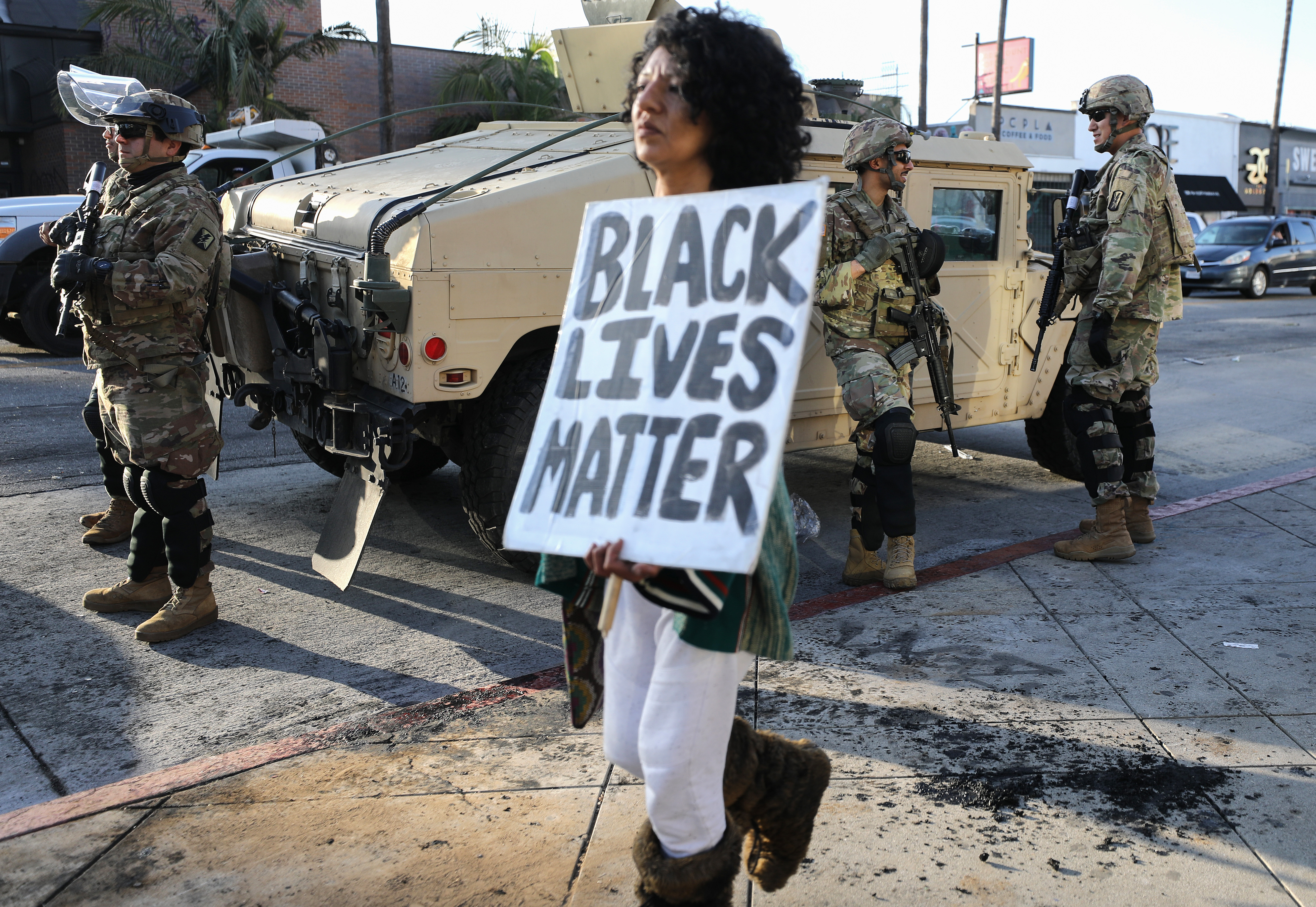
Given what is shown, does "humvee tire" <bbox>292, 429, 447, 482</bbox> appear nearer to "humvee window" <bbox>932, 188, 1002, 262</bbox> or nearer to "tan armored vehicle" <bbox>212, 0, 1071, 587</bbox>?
"tan armored vehicle" <bbox>212, 0, 1071, 587</bbox>

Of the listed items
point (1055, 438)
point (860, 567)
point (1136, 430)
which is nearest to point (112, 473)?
point (860, 567)

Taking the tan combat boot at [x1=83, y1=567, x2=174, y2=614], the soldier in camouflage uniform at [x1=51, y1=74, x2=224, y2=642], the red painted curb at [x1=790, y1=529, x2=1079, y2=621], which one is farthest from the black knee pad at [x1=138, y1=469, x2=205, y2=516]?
the red painted curb at [x1=790, y1=529, x2=1079, y2=621]

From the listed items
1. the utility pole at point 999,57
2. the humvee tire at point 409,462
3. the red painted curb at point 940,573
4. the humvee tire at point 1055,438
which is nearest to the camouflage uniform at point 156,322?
the humvee tire at point 409,462

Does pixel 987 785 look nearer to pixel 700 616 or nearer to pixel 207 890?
pixel 700 616

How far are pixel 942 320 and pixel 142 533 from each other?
347cm

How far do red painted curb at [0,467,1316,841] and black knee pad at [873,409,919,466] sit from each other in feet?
1.89

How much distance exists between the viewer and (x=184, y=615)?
168 inches

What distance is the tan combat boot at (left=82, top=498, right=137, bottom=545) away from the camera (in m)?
5.27

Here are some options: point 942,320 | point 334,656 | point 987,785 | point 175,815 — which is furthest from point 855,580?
point 175,815

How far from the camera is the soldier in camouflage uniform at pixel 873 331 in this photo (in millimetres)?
4738

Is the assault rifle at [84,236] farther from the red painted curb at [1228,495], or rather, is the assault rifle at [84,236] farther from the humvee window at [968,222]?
the red painted curb at [1228,495]

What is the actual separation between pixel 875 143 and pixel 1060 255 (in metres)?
1.27

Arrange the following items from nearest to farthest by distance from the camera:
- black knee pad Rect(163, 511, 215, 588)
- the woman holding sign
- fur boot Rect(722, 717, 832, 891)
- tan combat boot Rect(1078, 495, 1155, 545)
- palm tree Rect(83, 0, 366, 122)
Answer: the woman holding sign < fur boot Rect(722, 717, 832, 891) < black knee pad Rect(163, 511, 215, 588) < tan combat boot Rect(1078, 495, 1155, 545) < palm tree Rect(83, 0, 366, 122)

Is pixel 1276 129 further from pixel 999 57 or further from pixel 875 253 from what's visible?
pixel 875 253
